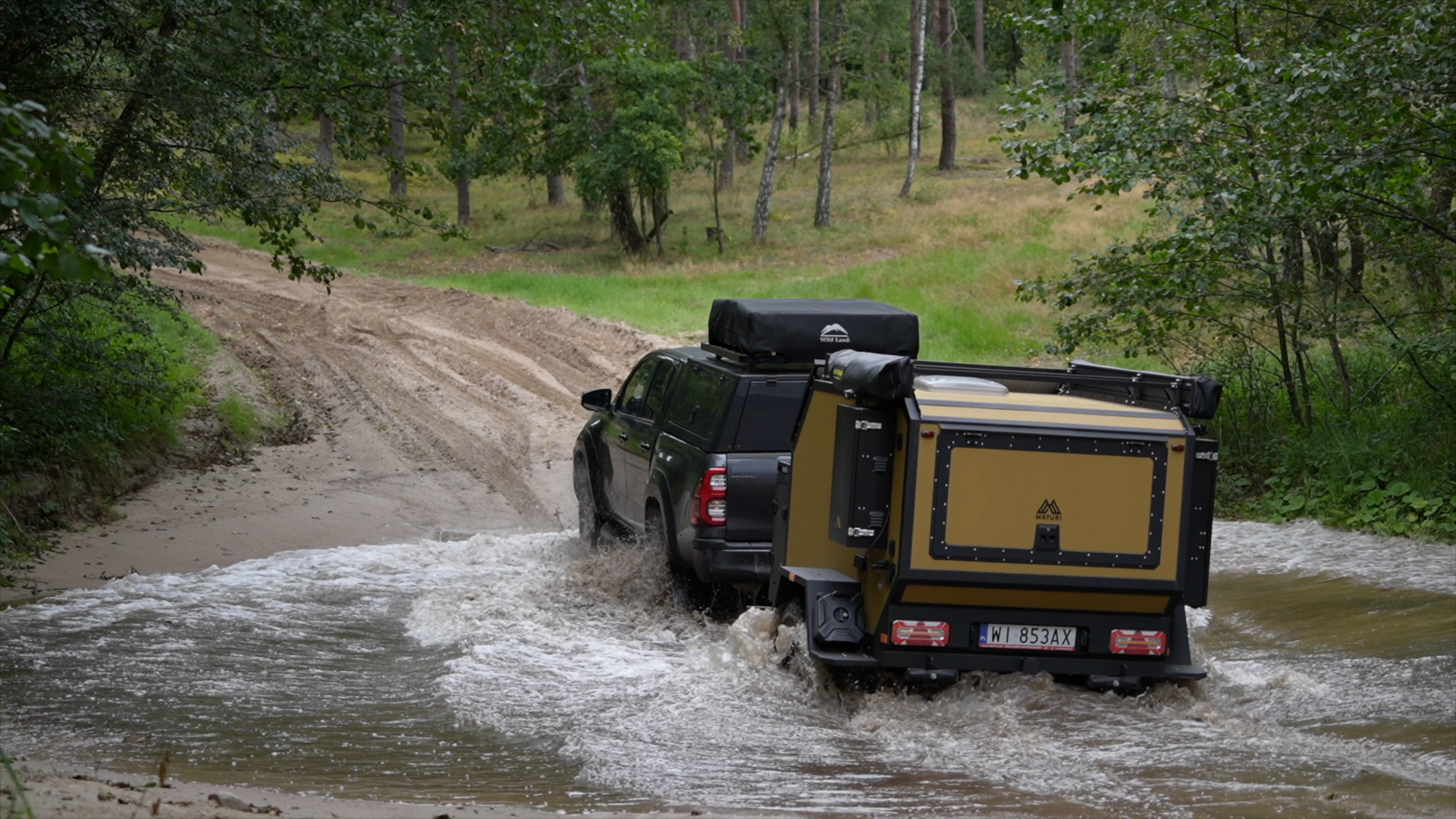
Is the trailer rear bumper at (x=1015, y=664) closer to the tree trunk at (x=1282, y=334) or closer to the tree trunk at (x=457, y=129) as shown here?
the tree trunk at (x=1282, y=334)

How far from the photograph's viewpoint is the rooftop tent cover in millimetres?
8688

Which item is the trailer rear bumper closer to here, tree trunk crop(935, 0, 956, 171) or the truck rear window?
the truck rear window

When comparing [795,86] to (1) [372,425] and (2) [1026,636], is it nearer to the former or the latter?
(1) [372,425]

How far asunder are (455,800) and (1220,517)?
31.0 feet

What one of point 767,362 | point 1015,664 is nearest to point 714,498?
point 767,362

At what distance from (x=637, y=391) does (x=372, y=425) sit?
6828mm

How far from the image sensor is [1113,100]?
12430 millimetres

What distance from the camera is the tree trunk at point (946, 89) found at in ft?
146

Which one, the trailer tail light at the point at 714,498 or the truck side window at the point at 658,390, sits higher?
the truck side window at the point at 658,390

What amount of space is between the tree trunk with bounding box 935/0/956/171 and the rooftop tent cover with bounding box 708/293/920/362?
37.0 meters

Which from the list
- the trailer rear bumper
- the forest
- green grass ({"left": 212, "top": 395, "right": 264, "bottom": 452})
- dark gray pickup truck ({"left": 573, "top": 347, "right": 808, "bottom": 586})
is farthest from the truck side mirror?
green grass ({"left": 212, "top": 395, "right": 264, "bottom": 452})

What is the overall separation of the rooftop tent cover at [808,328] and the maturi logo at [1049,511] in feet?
8.91

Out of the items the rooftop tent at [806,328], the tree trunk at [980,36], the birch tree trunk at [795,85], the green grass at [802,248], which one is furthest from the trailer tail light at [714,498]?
the tree trunk at [980,36]

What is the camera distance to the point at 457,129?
13.2 meters
